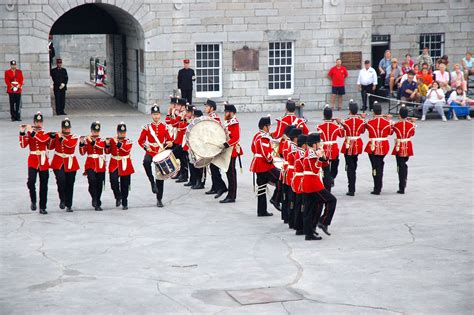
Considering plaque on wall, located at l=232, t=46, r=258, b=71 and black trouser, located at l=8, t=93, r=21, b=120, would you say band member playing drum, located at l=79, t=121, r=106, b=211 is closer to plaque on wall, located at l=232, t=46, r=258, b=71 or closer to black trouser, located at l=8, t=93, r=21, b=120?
black trouser, located at l=8, t=93, r=21, b=120

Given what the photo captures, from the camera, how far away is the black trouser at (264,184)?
54.3ft

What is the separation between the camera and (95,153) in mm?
16875

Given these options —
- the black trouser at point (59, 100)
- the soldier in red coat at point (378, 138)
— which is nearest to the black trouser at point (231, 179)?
the soldier in red coat at point (378, 138)

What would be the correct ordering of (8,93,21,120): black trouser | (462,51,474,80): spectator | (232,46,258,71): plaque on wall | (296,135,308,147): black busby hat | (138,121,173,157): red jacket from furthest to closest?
(462,51,474,80): spectator → (232,46,258,71): plaque on wall → (8,93,21,120): black trouser → (138,121,173,157): red jacket → (296,135,308,147): black busby hat

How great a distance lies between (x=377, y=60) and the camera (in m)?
34.7

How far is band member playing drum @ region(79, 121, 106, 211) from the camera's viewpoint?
55.1 ft

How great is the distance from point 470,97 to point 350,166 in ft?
46.2

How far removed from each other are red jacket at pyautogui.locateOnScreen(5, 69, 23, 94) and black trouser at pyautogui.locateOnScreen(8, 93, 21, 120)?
146 millimetres

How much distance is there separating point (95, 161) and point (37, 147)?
102 cm

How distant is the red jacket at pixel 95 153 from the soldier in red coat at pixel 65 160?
0.21 m

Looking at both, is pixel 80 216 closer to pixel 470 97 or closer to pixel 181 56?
pixel 181 56

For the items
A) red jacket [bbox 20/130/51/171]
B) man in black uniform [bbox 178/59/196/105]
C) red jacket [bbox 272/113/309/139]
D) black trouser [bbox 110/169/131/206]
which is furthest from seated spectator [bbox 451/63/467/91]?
red jacket [bbox 20/130/51/171]

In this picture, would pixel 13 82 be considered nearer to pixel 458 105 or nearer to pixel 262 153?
pixel 458 105

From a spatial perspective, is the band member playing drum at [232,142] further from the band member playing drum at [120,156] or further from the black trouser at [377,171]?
the black trouser at [377,171]
